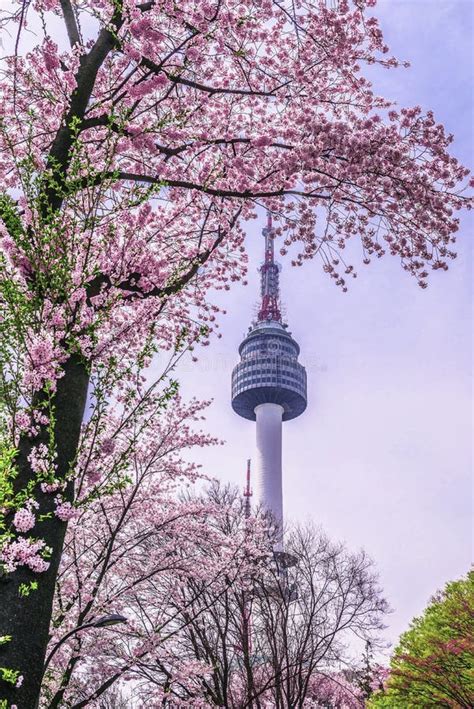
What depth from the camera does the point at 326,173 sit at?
7.34m

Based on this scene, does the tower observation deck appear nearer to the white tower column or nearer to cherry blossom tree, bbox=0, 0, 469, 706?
the white tower column

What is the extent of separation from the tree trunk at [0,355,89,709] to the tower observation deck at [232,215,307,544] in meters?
77.6

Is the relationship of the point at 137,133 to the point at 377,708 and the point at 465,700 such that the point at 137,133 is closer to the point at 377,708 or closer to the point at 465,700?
the point at 465,700

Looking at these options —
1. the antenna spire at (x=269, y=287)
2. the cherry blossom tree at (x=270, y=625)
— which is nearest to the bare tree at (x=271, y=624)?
the cherry blossom tree at (x=270, y=625)

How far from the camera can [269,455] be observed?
277 feet

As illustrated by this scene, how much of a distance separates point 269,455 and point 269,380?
1051 centimetres

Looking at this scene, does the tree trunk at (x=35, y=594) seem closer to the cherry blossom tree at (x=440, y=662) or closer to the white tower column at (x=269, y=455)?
the cherry blossom tree at (x=440, y=662)

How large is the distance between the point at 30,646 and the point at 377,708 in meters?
6.48

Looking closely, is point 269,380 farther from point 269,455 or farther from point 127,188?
point 127,188

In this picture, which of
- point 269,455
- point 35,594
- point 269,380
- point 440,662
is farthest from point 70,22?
point 269,455

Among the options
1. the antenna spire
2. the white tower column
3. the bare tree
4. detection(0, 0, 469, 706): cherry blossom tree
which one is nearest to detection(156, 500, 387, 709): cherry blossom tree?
the bare tree

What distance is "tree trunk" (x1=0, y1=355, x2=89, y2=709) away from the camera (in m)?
4.18

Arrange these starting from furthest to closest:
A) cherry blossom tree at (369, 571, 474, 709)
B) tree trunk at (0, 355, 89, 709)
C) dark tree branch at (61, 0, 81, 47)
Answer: dark tree branch at (61, 0, 81, 47) → cherry blossom tree at (369, 571, 474, 709) → tree trunk at (0, 355, 89, 709)

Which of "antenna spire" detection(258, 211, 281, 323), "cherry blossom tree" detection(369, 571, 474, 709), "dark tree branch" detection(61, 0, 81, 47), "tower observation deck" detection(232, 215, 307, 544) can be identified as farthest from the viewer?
"antenna spire" detection(258, 211, 281, 323)
